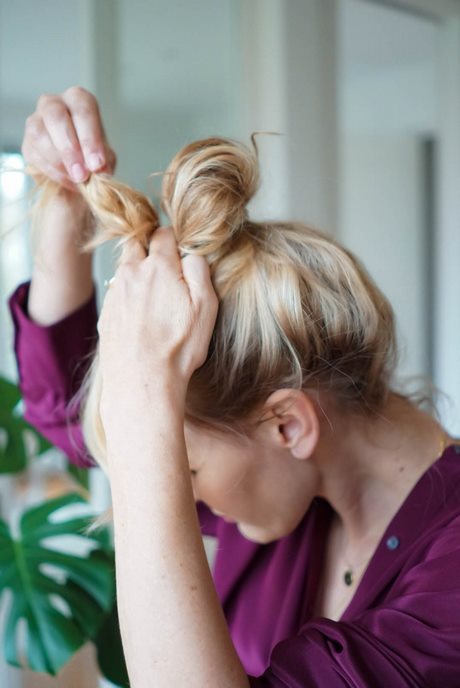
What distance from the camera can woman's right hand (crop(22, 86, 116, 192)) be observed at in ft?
2.98

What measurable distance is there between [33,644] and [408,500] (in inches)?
29.7

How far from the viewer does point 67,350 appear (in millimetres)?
1185

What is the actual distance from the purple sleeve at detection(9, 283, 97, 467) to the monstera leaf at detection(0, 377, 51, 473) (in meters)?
0.21

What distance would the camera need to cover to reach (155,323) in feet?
2.52

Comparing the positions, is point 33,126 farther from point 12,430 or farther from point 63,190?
point 12,430

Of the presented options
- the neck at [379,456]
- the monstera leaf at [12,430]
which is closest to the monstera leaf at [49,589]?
the monstera leaf at [12,430]

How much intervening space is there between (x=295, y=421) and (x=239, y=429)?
7cm

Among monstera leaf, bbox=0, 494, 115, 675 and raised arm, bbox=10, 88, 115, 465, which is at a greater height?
raised arm, bbox=10, 88, 115, 465

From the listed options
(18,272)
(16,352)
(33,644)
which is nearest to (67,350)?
(16,352)

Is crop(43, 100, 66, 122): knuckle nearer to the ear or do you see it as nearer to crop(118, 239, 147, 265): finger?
crop(118, 239, 147, 265): finger

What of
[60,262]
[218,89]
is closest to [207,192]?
[60,262]

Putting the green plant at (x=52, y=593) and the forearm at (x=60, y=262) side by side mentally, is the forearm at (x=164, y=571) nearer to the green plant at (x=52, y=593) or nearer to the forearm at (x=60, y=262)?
the forearm at (x=60, y=262)

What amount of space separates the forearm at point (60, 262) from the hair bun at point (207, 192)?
223 millimetres

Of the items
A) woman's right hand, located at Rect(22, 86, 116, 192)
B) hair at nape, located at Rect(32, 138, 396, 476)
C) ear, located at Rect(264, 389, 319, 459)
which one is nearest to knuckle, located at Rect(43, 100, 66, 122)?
woman's right hand, located at Rect(22, 86, 116, 192)
